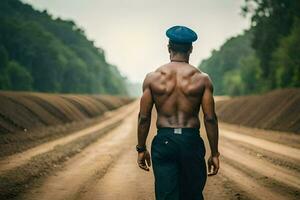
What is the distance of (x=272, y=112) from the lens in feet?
112

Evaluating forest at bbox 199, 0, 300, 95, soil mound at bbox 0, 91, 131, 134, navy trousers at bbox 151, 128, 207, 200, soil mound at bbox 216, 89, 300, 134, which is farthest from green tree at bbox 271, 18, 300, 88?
navy trousers at bbox 151, 128, 207, 200

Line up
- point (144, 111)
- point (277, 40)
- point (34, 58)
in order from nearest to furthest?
point (144, 111)
point (277, 40)
point (34, 58)

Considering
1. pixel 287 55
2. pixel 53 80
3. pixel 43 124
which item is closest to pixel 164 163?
pixel 43 124

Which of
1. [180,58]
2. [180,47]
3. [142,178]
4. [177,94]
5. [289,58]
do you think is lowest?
[142,178]

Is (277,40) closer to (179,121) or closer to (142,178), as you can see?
(142,178)

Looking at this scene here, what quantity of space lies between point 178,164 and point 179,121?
434 mm

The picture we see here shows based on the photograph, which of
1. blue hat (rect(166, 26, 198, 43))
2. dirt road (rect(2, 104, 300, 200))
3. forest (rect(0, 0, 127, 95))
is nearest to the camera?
blue hat (rect(166, 26, 198, 43))

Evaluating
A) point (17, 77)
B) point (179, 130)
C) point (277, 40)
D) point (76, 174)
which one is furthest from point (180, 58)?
point (17, 77)

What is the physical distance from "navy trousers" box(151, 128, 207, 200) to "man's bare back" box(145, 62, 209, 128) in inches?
3.9

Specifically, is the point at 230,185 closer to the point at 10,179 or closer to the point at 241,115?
the point at 10,179

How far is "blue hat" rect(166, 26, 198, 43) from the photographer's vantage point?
479cm

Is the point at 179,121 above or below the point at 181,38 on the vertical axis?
below

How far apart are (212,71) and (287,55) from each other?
412 ft

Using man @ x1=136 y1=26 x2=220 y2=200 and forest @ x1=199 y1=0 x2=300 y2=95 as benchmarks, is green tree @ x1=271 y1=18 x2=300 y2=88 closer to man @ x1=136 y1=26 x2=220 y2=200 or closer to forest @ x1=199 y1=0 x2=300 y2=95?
forest @ x1=199 y1=0 x2=300 y2=95
